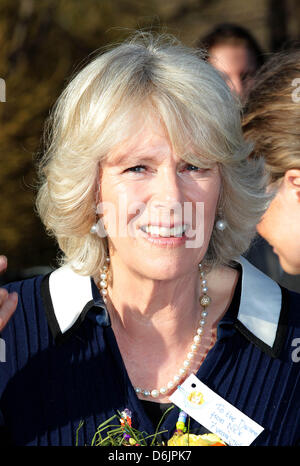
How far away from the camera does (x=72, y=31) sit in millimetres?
4621

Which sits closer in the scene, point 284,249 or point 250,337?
point 250,337

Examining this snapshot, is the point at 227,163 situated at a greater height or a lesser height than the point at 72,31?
lesser

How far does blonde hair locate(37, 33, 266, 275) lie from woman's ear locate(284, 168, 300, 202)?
47cm

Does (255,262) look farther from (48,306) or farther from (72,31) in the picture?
(72,31)

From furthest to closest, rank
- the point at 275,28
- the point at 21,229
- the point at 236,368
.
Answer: the point at 275,28
the point at 21,229
the point at 236,368

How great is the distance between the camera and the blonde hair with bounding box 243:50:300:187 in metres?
2.68

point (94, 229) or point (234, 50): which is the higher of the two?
point (234, 50)

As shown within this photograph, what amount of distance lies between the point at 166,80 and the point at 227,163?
328mm

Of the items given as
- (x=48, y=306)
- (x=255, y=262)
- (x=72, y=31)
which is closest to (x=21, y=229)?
(x=72, y=31)

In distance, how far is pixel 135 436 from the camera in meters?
1.81

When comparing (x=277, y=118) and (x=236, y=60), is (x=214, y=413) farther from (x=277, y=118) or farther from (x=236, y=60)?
(x=236, y=60)

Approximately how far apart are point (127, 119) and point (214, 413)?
0.94 metres

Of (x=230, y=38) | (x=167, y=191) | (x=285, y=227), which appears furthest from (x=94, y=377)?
(x=230, y=38)

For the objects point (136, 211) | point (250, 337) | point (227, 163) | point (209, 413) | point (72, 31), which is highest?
point (72, 31)
